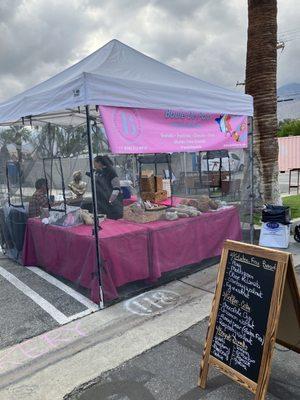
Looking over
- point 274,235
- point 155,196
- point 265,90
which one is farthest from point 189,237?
point 265,90

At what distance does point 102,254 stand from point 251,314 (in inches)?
84.2

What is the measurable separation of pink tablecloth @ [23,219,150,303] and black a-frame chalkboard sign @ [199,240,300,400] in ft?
5.88

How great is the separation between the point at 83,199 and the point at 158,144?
136 cm

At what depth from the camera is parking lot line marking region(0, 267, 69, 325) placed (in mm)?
4055

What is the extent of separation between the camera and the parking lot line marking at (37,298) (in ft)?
13.3

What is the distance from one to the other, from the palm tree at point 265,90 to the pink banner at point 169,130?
2.10 meters

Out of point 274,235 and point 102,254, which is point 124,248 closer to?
point 102,254

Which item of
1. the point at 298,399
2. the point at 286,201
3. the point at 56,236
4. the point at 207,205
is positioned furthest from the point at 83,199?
the point at 286,201

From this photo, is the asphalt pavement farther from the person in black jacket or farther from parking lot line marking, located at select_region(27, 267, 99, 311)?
the person in black jacket

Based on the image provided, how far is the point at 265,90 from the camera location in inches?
303

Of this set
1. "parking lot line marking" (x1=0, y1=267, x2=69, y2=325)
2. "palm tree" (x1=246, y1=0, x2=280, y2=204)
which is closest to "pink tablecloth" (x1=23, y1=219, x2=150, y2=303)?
"parking lot line marking" (x1=0, y1=267, x2=69, y2=325)

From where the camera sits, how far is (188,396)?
272cm

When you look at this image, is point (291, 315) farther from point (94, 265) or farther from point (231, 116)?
point (231, 116)

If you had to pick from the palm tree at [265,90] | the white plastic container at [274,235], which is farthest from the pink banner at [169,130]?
the palm tree at [265,90]
